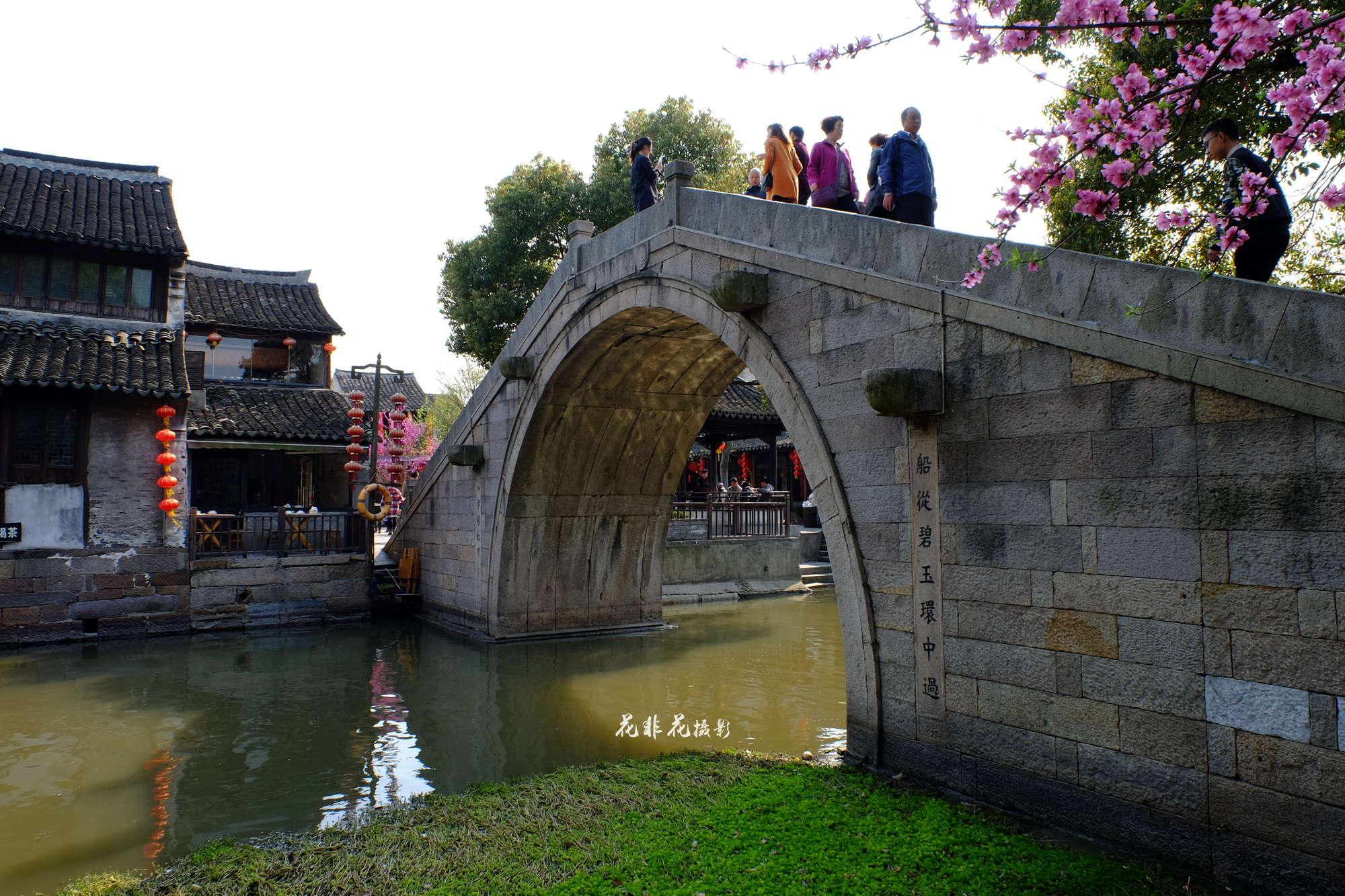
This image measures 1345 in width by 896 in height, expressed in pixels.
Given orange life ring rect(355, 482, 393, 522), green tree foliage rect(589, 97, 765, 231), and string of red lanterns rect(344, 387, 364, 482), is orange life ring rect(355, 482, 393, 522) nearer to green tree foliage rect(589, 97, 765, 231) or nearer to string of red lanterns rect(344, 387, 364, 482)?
string of red lanterns rect(344, 387, 364, 482)

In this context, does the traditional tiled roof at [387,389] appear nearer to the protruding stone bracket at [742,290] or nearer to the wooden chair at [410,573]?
the wooden chair at [410,573]

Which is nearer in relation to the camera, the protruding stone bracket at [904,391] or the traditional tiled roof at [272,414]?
the protruding stone bracket at [904,391]

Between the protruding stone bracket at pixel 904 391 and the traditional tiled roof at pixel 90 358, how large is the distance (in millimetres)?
10062

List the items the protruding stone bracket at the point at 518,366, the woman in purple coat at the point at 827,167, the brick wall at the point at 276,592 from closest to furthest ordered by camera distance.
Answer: the woman in purple coat at the point at 827,167 → the protruding stone bracket at the point at 518,366 → the brick wall at the point at 276,592

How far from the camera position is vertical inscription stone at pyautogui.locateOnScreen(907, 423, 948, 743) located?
5105mm

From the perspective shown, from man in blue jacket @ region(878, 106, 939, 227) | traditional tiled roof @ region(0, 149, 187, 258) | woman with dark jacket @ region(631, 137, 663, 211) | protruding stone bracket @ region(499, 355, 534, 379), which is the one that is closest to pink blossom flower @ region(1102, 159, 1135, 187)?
man in blue jacket @ region(878, 106, 939, 227)

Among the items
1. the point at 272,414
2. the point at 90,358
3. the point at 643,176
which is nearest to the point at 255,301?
the point at 272,414

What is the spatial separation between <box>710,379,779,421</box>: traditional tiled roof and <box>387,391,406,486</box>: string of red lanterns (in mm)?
5445

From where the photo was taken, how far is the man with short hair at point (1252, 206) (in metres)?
3.86

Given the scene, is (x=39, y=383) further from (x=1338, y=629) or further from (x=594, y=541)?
(x=1338, y=629)

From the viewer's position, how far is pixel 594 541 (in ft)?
38.9

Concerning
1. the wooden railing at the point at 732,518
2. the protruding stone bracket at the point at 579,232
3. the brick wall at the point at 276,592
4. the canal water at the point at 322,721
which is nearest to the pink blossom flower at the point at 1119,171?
the canal water at the point at 322,721

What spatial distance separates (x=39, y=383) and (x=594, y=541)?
705 centimetres

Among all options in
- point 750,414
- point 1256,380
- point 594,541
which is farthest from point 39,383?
point 1256,380
